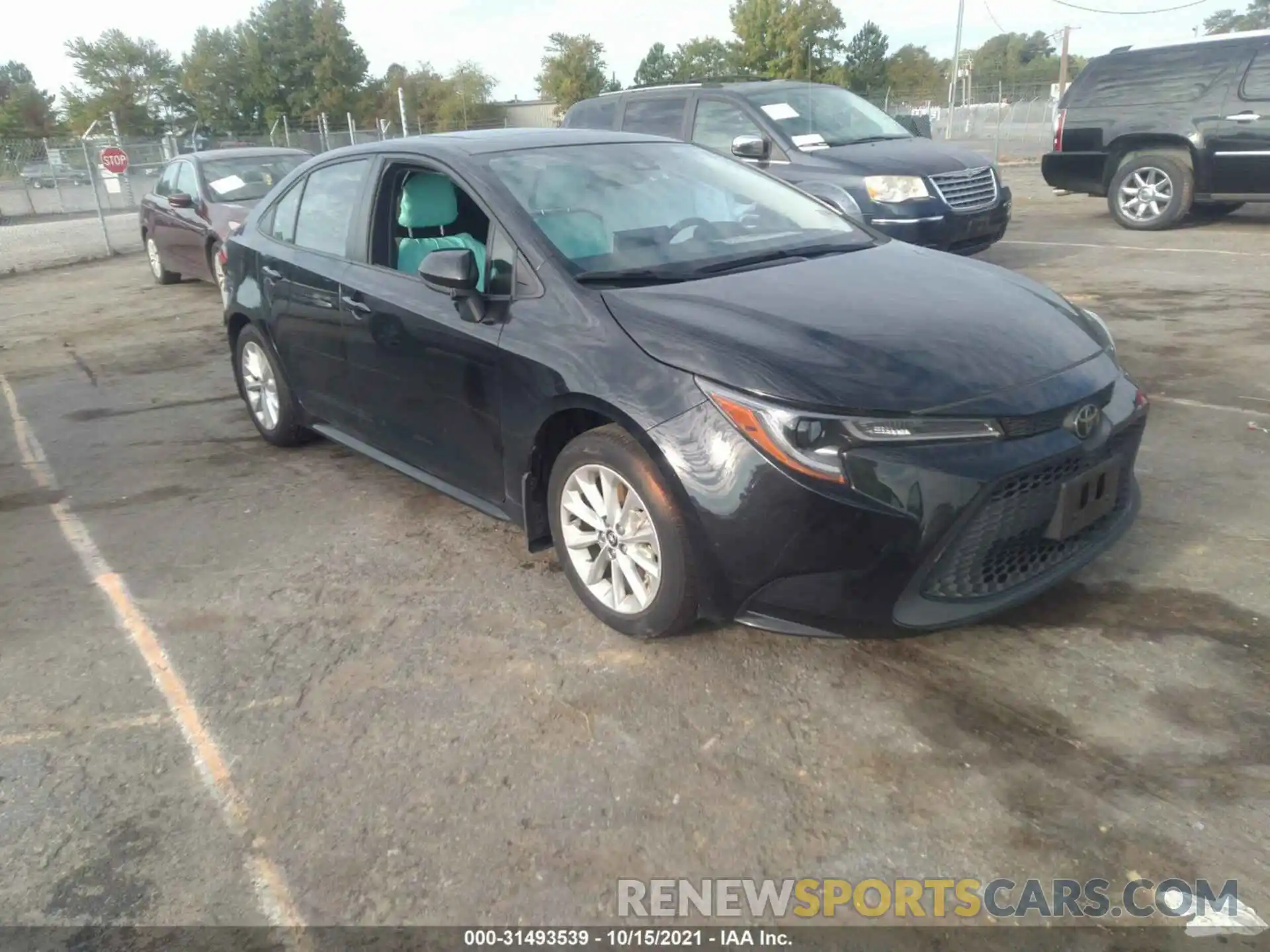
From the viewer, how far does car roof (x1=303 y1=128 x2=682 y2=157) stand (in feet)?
13.3

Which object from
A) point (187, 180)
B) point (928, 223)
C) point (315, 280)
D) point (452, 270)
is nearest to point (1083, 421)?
point (452, 270)

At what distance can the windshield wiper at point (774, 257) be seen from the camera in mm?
3566

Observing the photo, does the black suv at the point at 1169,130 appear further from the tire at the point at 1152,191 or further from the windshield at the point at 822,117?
the windshield at the point at 822,117

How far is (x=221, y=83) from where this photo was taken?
7700 centimetres

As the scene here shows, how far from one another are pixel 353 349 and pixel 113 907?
2504 millimetres

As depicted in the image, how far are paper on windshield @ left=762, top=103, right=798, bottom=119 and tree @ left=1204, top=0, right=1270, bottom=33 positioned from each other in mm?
44218

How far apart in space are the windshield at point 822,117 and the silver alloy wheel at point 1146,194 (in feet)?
11.1

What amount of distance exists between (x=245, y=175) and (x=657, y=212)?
8.42 meters

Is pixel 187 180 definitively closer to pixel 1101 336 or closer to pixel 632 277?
pixel 632 277

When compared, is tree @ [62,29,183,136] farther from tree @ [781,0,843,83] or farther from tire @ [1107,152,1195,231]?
tire @ [1107,152,1195,231]

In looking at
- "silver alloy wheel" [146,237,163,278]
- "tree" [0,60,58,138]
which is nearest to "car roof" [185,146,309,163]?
"silver alloy wheel" [146,237,163,278]

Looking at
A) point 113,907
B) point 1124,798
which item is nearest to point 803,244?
point 1124,798

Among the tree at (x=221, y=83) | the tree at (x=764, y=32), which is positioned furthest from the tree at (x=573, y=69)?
the tree at (x=221, y=83)

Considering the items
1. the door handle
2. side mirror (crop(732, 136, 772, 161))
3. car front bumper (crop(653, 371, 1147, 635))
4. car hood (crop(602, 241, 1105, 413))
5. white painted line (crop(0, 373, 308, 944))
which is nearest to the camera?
white painted line (crop(0, 373, 308, 944))
